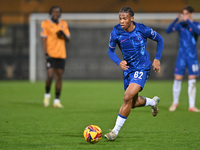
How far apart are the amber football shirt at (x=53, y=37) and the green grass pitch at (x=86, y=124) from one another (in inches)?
53.0

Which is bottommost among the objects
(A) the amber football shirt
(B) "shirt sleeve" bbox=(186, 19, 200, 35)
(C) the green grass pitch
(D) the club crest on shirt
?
(C) the green grass pitch

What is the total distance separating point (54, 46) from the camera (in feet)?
37.8

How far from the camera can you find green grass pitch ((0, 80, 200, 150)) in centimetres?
634

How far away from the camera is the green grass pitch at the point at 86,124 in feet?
20.8

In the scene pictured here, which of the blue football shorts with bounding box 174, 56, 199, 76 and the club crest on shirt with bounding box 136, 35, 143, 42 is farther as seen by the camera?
the blue football shorts with bounding box 174, 56, 199, 76

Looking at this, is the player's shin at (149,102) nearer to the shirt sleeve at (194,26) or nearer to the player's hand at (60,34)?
the shirt sleeve at (194,26)

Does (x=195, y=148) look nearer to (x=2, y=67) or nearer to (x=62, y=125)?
(x=62, y=125)

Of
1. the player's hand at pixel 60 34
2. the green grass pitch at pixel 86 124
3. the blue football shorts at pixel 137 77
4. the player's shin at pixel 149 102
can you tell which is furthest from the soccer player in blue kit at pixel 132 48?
the player's hand at pixel 60 34

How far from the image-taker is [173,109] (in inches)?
432

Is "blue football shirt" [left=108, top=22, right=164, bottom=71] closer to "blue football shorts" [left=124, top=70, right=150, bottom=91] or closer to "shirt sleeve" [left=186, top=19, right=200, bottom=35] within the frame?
"blue football shorts" [left=124, top=70, right=150, bottom=91]

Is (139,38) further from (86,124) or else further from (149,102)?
(86,124)

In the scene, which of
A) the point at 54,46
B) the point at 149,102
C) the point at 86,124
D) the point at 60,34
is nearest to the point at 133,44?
the point at 149,102

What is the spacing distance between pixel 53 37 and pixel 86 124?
3777mm

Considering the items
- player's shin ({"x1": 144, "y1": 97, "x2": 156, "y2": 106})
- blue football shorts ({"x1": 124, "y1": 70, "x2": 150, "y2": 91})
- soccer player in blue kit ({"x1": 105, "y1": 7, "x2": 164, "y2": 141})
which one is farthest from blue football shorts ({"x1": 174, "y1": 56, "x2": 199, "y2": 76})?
blue football shorts ({"x1": 124, "y1": 70, "x2": 150, "y2": 91})
